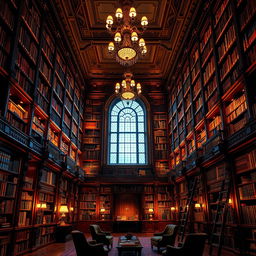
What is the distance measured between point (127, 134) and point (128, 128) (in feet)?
1.23

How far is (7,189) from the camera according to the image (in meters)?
5.40

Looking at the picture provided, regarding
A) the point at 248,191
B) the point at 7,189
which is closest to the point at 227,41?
the point at 248,191

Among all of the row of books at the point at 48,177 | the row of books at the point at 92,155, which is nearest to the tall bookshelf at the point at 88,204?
the row of books at the point at 92,155

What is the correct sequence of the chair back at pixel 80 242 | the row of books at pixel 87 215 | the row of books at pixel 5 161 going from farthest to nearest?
1. the row of books at pixel 87 215
2. the row of books at pixel 5 161
3. the chair back at pixel 80 242

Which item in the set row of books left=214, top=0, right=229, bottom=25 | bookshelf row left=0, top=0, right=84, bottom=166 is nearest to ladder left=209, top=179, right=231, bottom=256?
row of books left=214, top=0, right=229, bottom=25

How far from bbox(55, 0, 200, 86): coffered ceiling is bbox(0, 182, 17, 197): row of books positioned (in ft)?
21.7

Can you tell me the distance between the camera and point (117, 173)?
41.7ft

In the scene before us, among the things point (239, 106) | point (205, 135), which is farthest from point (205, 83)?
point (239, 106)

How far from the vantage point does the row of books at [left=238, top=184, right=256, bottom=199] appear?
5316 mm

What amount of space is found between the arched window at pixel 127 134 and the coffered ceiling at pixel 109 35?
179cm

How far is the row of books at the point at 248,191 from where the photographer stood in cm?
532

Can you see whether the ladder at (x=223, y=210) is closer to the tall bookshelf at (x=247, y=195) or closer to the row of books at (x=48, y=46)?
the tall bookshelf at (x=247, y=195)

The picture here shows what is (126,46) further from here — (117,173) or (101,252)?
(117,173)

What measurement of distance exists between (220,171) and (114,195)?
A: 6585 millimetres
